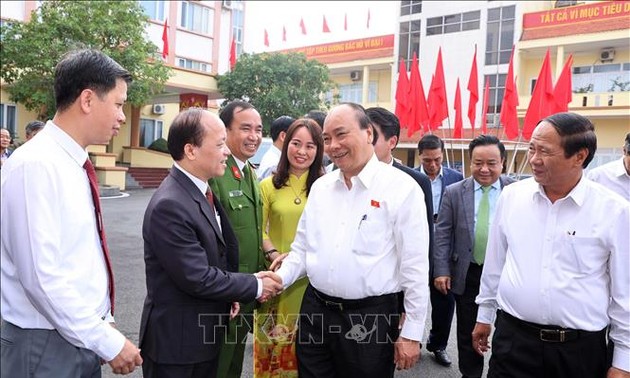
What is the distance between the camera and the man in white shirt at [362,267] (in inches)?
83.4

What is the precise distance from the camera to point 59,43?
1282 centimetres

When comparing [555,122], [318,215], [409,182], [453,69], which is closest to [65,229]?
[318,215]

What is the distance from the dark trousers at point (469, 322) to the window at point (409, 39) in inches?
839

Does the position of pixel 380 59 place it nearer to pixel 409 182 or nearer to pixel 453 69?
pixel 453 69

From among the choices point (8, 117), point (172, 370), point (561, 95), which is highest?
point (561, 95)

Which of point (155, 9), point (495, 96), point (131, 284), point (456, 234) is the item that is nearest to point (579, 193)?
point (456, 234)

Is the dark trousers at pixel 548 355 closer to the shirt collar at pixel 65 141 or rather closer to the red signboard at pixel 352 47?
the shirt collar at pixel 65 141

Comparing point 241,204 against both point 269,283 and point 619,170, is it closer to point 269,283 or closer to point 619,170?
point 269,283

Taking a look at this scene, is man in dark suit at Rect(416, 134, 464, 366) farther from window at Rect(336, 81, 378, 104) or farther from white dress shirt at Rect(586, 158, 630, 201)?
window at Rect(336, 81, 378, 104)

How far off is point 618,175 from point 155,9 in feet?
70.3

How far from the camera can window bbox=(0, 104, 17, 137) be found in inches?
651

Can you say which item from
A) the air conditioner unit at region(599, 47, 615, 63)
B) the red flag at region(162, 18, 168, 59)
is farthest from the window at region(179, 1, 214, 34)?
the air conditioner unit at region(599, 47, 615, 63)

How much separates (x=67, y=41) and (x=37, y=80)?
1308 mm

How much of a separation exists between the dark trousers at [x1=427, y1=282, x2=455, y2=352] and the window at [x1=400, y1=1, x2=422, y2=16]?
22.0m
